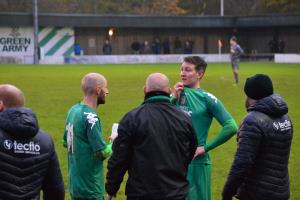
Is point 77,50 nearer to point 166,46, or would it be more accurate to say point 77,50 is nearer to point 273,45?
point 166,46

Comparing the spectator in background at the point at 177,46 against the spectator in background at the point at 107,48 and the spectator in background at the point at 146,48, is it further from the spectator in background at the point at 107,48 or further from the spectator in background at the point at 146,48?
the spectator in background at the point at 107,48

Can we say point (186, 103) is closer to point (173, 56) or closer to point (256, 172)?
point (256, 172)

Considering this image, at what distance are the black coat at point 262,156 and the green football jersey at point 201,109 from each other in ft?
3.08

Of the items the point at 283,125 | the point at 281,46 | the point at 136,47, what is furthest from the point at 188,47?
the point at 283,125

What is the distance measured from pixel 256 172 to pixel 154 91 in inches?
46.4

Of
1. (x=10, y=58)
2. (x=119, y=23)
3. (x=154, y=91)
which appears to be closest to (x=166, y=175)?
(x=154, y=91)

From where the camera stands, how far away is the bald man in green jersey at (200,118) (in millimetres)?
6832

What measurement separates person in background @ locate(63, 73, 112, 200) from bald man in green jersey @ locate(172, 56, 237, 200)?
0.85 metres

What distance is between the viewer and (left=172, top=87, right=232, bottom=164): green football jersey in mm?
6938

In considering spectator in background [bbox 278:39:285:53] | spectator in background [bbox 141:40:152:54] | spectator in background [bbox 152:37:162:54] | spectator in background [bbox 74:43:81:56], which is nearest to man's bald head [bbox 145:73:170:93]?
spectator in background [bbox 74:43:81:56]

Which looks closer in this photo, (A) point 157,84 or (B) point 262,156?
(A) point 157,84

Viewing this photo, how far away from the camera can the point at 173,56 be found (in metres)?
58.3

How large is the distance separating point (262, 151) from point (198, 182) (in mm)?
1101

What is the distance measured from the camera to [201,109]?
695 centimetres
